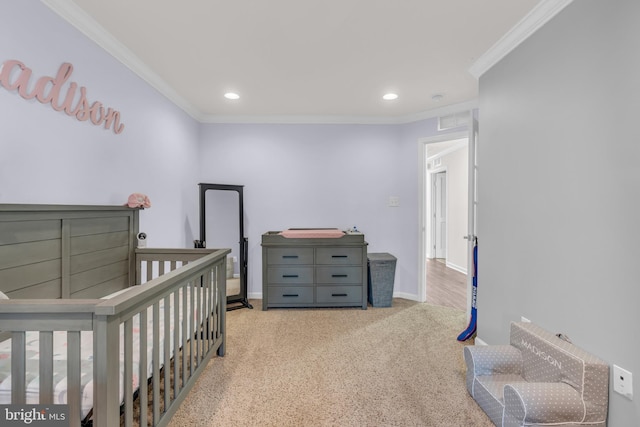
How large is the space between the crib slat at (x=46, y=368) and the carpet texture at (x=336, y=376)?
0.75m

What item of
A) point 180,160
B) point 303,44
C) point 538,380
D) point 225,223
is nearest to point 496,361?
point 538,380

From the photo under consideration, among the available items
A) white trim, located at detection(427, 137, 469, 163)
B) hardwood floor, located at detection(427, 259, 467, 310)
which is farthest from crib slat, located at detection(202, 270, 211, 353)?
white trim, located at detection(427, 137, 469, 163)

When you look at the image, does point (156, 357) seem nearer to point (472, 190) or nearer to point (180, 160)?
point (180, 160)

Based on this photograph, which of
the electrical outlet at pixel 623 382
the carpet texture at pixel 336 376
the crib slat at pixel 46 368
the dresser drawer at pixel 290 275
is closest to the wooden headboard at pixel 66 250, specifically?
the crib slat at pixel 46 368

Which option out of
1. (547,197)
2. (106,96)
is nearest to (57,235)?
(106,96)

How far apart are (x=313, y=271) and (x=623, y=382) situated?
2387 millimetres

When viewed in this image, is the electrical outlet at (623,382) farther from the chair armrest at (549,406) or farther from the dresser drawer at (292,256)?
the dresser drawer at (292,256)

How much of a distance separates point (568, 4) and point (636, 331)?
1.54m

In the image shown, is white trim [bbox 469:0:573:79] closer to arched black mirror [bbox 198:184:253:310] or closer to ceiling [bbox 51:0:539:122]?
ceiling [bbox 51:0:539:122]

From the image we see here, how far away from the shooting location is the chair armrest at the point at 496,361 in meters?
1.68

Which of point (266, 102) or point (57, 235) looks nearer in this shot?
point (57, 235)

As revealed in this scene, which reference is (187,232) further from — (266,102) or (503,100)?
(503,100)

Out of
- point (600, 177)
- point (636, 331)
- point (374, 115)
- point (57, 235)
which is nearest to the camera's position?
point (636, 331)

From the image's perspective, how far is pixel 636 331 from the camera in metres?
1.19
